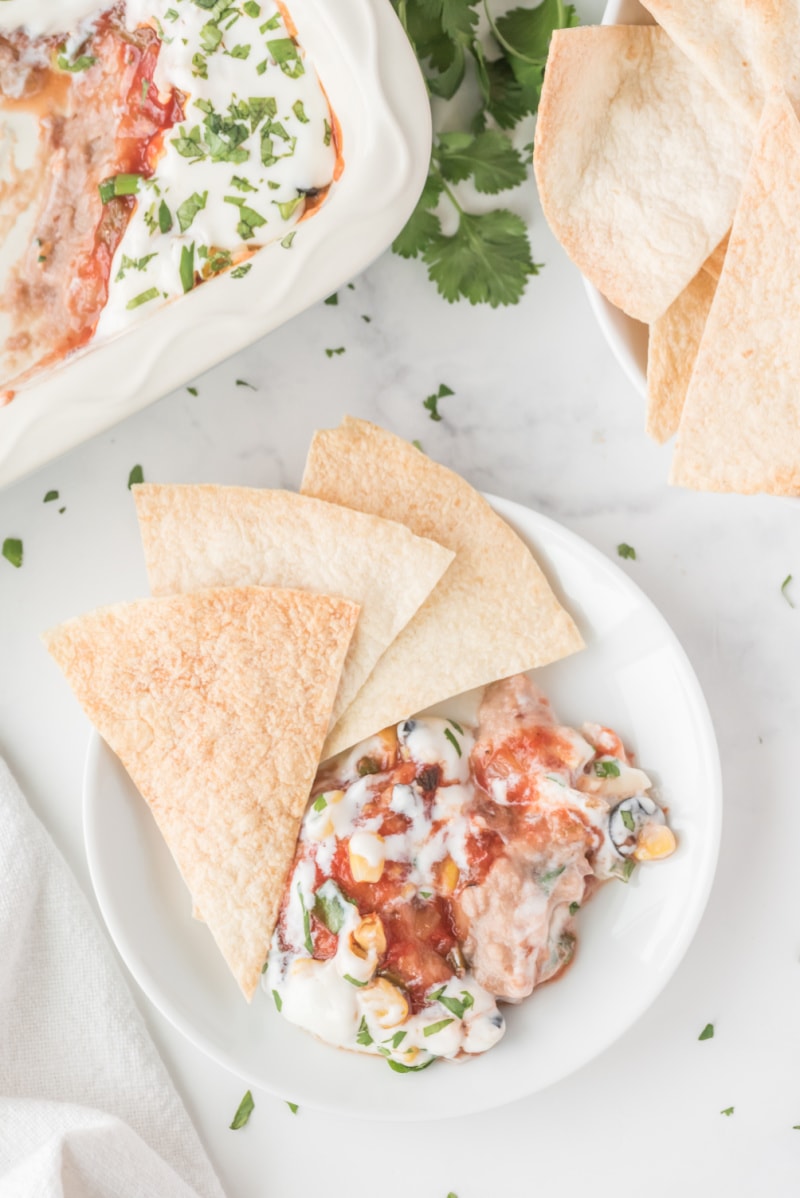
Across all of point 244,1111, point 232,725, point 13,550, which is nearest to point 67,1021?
point 244,1111

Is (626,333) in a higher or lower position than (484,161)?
lower

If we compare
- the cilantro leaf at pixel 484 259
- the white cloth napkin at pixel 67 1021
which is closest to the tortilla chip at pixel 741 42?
the cilantro leaf at pixel 484 259

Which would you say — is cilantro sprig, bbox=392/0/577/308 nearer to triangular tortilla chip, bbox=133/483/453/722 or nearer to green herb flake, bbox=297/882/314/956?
triangular tortilla chip, bbox=133/483/453/722

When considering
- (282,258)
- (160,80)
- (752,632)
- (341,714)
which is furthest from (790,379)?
(160,80)

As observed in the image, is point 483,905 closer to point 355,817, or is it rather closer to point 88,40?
point 355,817

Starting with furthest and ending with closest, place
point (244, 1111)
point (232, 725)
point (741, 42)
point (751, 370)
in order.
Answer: point (244, 1111) → point (232, 725) → point (751, 370) → point (741, 42)

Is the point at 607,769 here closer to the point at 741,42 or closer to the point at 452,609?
the point at 452,609

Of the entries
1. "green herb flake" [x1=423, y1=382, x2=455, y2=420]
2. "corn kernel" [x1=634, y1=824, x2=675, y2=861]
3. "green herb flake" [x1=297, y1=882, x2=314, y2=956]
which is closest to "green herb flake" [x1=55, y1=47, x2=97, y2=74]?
"green herb flake" [x1=423, y1=382, x2=455, y2=420]
